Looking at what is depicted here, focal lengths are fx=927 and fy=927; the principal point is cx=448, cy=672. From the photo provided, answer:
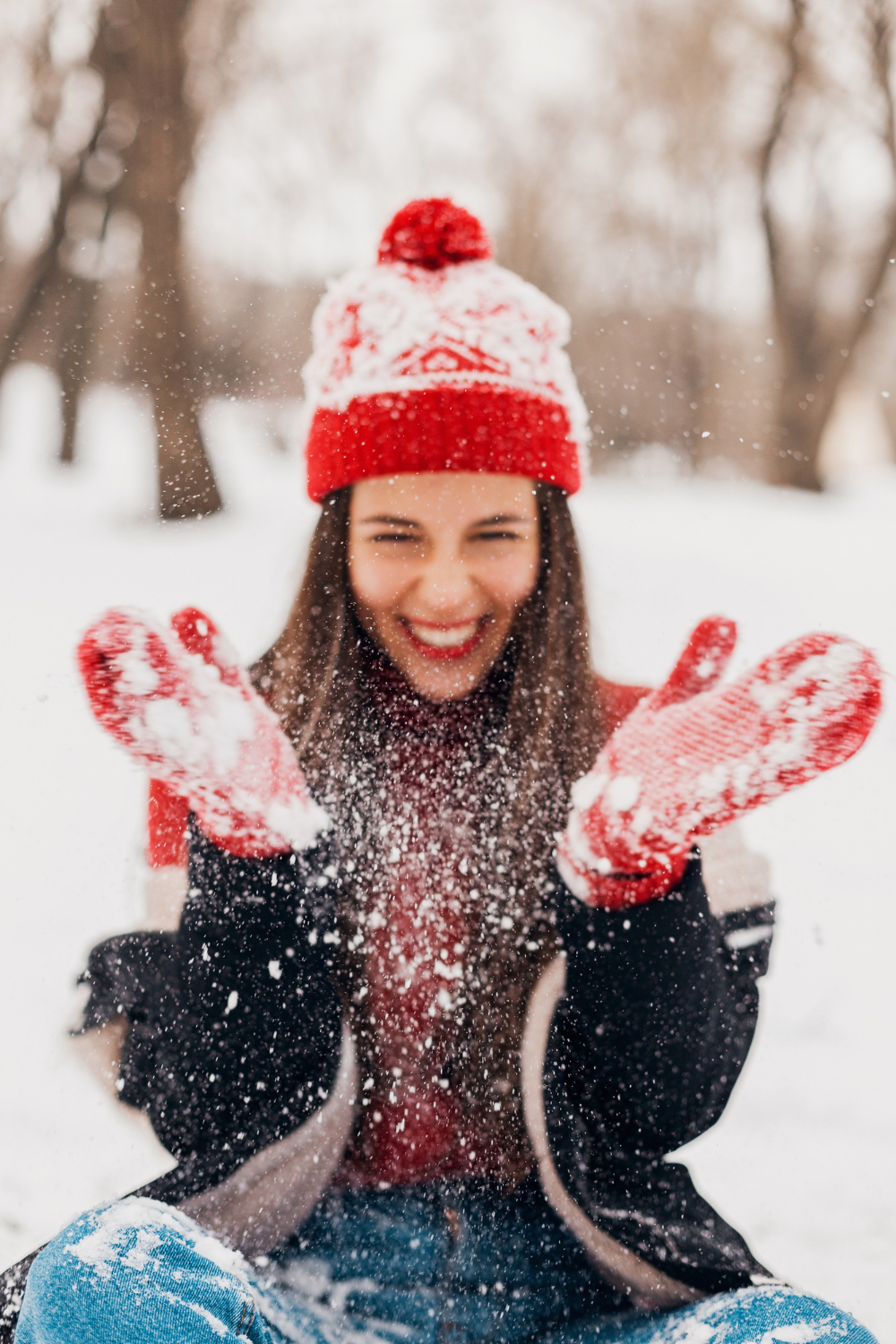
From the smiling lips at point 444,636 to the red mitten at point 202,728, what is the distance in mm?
131

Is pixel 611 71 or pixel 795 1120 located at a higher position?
pixel 611 71

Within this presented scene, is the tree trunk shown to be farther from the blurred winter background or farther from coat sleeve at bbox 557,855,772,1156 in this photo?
coat sleeve at bbox 557,855,772,1156

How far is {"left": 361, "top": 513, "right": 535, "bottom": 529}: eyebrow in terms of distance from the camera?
70cm

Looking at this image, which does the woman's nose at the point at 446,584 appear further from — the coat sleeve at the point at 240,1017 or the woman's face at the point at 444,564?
the coat sleeve at the point at 240,1017

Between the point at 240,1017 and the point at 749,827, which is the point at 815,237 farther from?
the point at 240,1017

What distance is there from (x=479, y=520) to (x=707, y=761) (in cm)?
25

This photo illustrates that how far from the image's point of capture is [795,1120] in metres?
1.08

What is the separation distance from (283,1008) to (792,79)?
8.20ft

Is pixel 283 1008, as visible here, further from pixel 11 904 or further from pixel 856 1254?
pixel 11 904

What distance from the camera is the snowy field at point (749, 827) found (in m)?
0.92

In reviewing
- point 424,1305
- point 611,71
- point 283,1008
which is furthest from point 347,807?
point 611,71

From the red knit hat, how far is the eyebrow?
0.03 metres

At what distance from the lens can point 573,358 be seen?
69.9 inches

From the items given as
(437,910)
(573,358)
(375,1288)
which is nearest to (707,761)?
(437,910)
